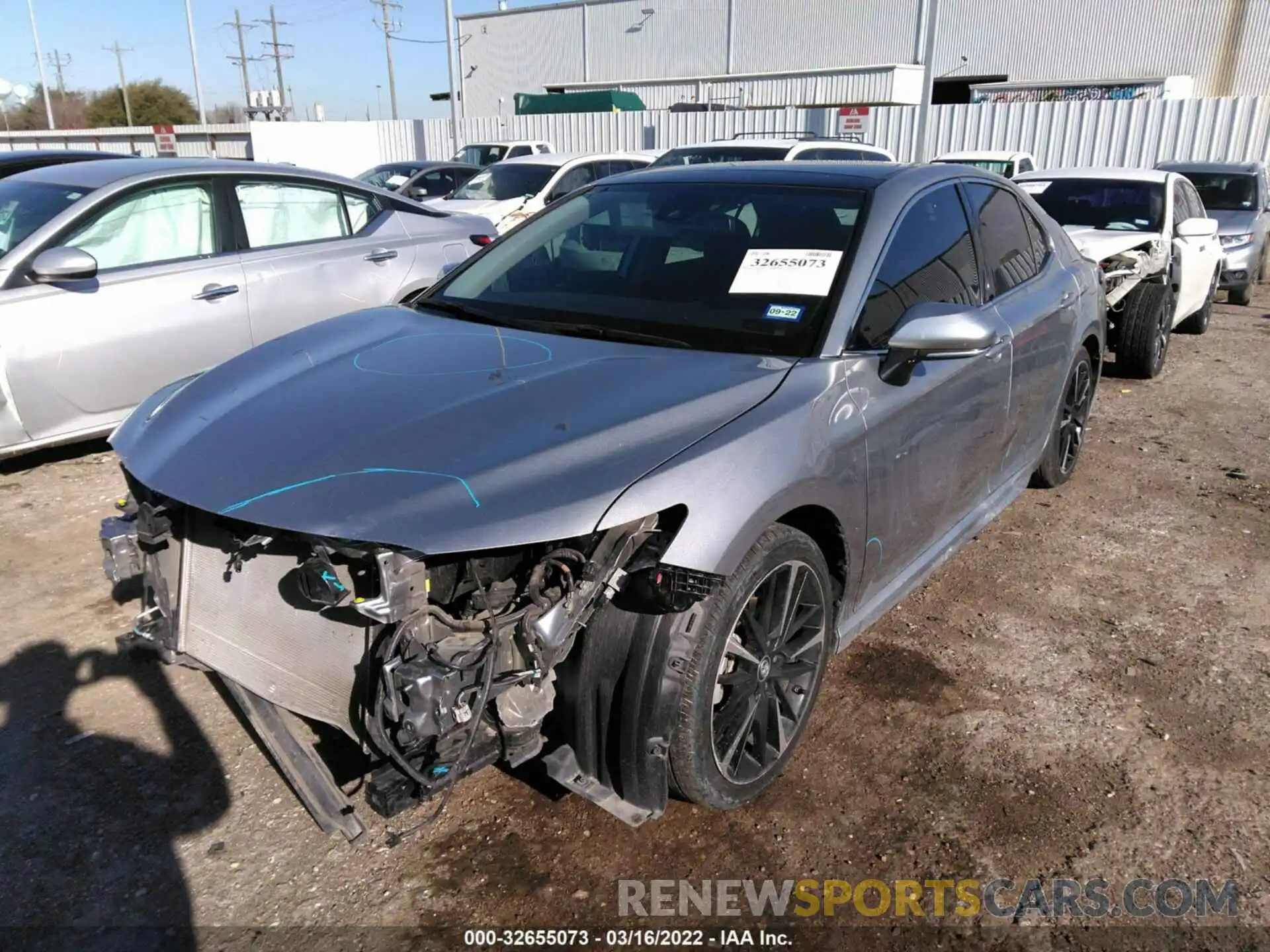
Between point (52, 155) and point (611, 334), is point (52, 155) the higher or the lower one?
the higher one

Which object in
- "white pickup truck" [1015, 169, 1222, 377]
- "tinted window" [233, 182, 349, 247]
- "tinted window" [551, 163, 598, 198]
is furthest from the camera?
"tinted window" [551, 163, 598, 198]

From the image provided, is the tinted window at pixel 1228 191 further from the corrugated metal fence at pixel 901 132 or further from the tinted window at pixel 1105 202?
the corrugated metal fence at pixel 901 132

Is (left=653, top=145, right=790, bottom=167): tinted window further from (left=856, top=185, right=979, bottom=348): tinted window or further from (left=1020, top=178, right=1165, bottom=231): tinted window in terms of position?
(left=856, top=185, right=979, bottom=348): tinted window

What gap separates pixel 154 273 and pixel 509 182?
8.24m

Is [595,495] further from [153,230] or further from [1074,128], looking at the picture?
[1074,128]

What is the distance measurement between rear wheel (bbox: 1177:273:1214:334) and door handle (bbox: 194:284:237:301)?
29.2 feet

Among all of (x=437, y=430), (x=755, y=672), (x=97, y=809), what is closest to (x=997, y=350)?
(x=755, y=672)

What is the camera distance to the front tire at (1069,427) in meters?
4.77

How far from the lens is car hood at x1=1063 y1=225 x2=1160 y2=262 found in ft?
22.7

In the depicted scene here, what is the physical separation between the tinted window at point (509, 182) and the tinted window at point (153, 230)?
24.0ft

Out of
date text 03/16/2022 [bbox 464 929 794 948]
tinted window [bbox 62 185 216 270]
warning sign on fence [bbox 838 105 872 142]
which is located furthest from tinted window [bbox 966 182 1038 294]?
warning sign on fence [bbox 838 105 872 142]

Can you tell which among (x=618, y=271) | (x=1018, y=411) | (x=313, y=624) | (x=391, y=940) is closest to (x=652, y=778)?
(x=391, y=940)

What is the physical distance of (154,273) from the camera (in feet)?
17.1

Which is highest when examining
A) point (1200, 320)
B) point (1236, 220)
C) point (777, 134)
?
point (777, 134)
